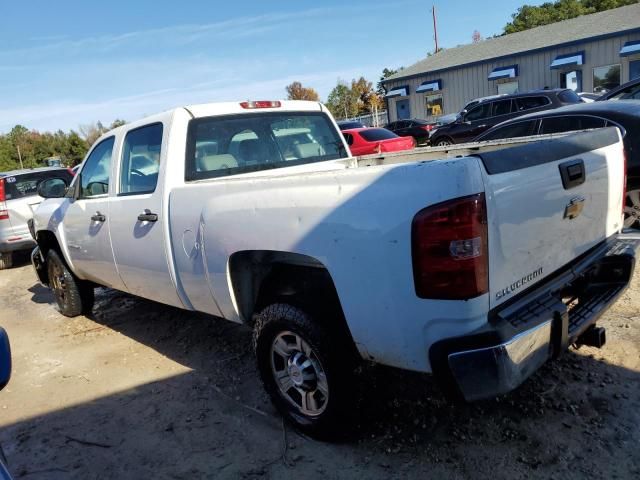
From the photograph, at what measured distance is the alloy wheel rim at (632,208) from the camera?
17.8 feet

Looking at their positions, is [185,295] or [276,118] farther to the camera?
[276,118]

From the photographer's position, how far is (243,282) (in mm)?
3283

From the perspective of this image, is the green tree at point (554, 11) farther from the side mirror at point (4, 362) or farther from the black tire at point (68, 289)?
the side mirror at point (4, 362)

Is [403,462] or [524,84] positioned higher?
[524,84]

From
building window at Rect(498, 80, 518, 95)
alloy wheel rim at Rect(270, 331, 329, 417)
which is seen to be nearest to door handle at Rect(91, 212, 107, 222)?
alloy wheel rim at Rect(270, 331, 329, 417)

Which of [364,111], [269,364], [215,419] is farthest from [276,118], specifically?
[364,111]

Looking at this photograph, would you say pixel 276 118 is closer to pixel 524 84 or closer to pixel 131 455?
pixel 131 455

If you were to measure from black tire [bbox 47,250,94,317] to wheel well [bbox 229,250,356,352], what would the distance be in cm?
324

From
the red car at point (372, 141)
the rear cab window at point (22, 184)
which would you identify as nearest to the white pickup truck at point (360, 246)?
the rear cab window at point (22, 184)

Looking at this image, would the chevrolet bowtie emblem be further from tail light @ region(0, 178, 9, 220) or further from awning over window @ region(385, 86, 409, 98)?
awning over window @ region(385, 86, 409, 98)

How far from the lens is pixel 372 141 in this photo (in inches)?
659

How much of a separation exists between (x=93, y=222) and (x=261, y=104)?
1802 millimetres

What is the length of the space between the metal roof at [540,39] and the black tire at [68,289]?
26337mm

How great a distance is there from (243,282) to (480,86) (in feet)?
98.6
